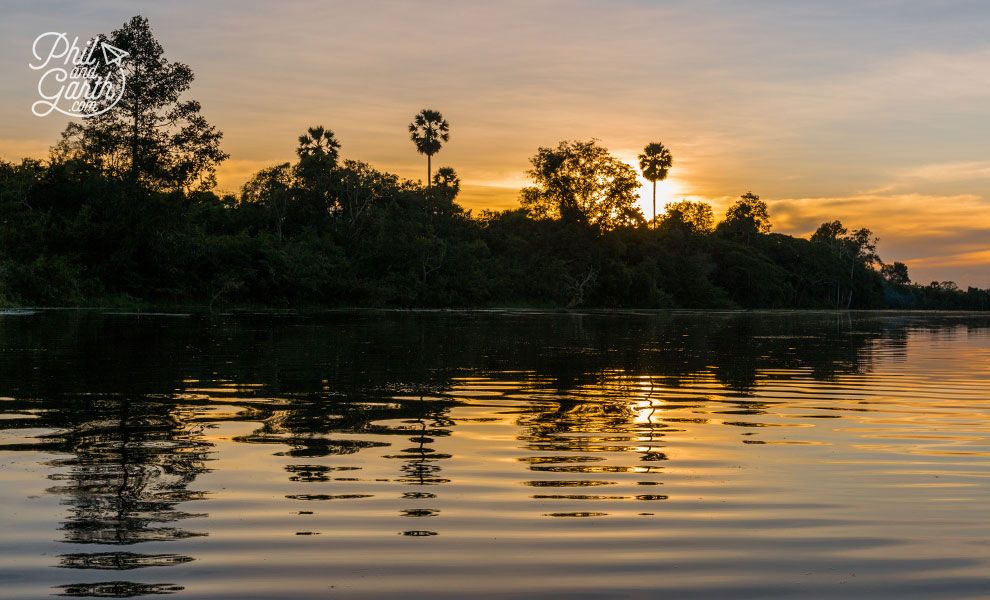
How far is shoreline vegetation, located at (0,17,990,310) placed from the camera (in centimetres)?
7025

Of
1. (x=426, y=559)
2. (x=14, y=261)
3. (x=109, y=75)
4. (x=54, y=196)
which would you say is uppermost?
(x=109, y=75)

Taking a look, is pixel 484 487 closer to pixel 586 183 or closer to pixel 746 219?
pixel 586 183

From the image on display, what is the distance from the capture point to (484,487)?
8.09m

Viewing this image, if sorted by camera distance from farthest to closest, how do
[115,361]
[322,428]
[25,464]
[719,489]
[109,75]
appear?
[109,75] → [115,361] → [322,428] → [25,464] → [719,489]

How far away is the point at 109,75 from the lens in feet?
237

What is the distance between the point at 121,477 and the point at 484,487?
346 cm

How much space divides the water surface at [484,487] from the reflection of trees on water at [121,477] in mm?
36

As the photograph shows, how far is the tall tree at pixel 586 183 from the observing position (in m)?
119

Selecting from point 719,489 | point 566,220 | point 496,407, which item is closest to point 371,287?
point 566,220

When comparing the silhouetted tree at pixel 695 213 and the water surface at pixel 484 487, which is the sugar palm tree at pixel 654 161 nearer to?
the silhouetted tree at pixel 695 213

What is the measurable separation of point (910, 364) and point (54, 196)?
2813 inches

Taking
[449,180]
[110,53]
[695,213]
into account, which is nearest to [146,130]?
[110,53]

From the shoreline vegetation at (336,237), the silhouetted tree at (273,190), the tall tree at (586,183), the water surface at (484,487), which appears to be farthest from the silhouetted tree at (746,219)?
the water surface at (484,487)

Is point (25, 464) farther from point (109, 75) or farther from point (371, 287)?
point (371, 287)
